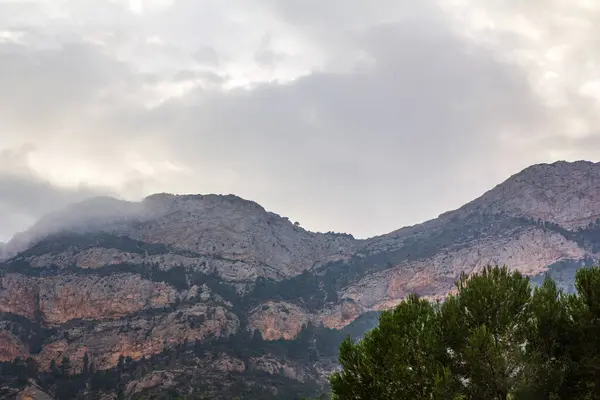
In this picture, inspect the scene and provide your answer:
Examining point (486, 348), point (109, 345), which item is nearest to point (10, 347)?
point (109, 345)

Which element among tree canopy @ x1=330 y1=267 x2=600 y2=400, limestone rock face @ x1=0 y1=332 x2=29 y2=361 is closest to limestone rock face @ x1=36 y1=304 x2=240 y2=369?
limestone rock face @ x1=0 y1=332 x2=29 y2=361

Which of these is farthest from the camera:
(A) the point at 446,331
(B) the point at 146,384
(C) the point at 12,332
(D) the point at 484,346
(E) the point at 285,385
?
(C) the point at 12,332

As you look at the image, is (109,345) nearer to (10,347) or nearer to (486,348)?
(10,347)

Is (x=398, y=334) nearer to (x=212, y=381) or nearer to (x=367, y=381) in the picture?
(x=367, y=381)

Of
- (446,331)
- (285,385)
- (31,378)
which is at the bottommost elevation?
(285,385)

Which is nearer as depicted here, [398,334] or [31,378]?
[398,334]

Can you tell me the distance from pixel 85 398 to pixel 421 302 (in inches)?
6518

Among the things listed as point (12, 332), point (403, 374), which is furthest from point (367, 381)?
point (12, 332)

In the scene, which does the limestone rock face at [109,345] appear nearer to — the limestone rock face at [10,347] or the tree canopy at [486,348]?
the limestone rock face at [10,347]

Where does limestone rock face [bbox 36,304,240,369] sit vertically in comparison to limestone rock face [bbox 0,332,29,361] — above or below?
below

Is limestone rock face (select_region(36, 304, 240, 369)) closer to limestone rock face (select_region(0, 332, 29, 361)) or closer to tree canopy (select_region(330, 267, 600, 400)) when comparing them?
limestone rock face (select_region(0, 332, 29, 361))

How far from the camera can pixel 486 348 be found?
31125mm

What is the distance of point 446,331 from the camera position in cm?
3412

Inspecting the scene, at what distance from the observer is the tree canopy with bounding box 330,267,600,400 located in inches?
1229
